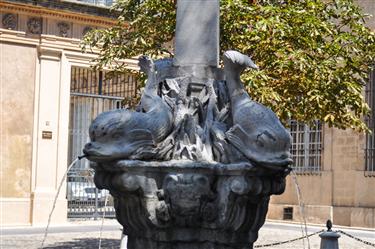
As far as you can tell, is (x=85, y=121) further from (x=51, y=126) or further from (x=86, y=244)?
(x=86, y=244)

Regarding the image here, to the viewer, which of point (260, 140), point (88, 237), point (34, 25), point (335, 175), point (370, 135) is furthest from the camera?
point (335, 175)

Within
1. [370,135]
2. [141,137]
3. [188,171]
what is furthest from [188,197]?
[370,135]

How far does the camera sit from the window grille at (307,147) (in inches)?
928

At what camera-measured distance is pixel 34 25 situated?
783 inches

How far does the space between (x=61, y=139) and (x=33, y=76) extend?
1.90m

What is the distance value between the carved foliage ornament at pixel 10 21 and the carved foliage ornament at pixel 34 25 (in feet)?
1.40

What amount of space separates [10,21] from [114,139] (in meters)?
14.6

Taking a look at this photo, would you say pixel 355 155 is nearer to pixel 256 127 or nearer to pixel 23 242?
pixel 23 242

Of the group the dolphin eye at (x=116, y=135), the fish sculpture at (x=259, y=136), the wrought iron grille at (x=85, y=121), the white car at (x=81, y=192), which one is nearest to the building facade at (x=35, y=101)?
the wrought iron grille at (x=85, y=121)

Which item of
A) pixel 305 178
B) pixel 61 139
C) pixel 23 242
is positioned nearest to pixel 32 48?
pixel 61 139

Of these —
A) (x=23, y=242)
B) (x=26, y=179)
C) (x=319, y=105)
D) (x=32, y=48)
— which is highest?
(x=32, y=48)

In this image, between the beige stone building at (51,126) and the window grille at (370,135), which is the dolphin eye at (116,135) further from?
the window grille at (370,135)

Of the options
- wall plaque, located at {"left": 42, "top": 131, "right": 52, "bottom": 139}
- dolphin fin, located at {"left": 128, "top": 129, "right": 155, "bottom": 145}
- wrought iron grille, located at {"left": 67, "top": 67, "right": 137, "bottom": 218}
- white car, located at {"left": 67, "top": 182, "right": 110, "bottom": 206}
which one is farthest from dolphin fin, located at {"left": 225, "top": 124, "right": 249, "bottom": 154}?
white car, located at {"left": 67, "top": 182, "right": 110, "bottom": 206}

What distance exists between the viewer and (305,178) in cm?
2373
